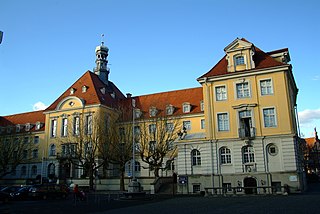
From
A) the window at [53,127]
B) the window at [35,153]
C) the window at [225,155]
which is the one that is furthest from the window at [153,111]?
the window at [35,153]

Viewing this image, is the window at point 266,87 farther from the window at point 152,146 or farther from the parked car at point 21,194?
the parked car at point 21,194

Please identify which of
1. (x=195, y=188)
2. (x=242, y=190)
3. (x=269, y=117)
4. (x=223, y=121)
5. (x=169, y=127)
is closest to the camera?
(x=242, y=190)

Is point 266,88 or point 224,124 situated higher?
point 266,88

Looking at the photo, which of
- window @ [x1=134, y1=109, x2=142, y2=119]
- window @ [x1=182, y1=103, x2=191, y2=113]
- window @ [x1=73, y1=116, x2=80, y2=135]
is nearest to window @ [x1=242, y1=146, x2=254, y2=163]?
window @ [x1=182, y1=103, x2=191, y2=113]

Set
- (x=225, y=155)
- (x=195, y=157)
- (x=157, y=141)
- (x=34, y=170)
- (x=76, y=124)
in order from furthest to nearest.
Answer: (x=34, y=170)
(x=76, y=124)
(x=157, y=141)
(x=195, y=157)
(x=225, y=155)

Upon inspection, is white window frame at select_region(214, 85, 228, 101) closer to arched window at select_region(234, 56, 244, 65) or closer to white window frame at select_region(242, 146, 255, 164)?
arched window at select_region(234, 56, 244, 65)

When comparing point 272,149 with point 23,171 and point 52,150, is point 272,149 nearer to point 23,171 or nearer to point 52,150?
point 52,150

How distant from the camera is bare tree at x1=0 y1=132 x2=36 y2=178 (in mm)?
56594

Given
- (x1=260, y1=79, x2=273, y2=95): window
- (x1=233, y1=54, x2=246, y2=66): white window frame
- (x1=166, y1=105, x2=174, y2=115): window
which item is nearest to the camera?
(x1=260, y1=79, x2=273, y2=95): window

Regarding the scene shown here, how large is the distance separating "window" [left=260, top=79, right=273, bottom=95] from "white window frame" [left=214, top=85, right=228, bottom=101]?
392 centimetres

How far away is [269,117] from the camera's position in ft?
111

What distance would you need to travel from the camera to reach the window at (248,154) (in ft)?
110

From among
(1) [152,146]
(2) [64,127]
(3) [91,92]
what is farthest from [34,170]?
(1) [152,146]

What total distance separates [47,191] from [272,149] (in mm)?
24228
